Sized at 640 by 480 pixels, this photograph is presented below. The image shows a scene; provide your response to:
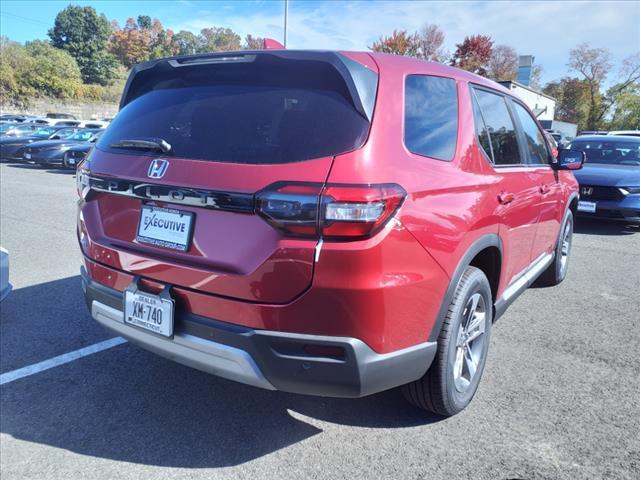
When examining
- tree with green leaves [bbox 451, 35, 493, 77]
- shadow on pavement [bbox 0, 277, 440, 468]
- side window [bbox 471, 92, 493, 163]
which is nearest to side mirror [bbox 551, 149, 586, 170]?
side window [bbox 471, 92, 493, 163]

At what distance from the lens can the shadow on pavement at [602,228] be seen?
316 inches

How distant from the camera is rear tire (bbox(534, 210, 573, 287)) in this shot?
4.84 m

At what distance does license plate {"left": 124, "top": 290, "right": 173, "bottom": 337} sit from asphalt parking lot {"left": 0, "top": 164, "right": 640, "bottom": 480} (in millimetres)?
640

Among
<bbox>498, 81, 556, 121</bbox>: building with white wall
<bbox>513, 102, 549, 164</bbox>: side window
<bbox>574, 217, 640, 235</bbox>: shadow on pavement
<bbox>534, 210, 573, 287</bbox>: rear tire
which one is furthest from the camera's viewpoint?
<bbox>498, 81, 556, 121</bbox>: building with white wall

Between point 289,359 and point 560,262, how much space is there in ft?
13.1

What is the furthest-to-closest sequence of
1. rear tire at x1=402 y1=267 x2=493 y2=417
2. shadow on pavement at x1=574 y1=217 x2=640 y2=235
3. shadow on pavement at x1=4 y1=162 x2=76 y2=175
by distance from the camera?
1. shadow on pavement at x1=4 y1=162 x2=76 y2=175
2. shadow on pavement at x1=574 y1=217 x2=640 y2=235
3. rear tire at x1=402 y1=267 x2=493 y2=417

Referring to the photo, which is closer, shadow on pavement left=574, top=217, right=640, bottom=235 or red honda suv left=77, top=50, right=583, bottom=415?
red honda suv left=77, top=50, right=583, bottom=415

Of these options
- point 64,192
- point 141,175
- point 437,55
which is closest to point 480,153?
point 141,175

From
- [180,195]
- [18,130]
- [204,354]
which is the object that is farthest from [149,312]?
[18,130]

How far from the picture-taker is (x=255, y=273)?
1981 millimetres

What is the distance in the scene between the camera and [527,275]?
3.80 meters

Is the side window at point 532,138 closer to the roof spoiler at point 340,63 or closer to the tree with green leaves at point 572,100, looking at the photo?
the roof spoiler at point 340,63

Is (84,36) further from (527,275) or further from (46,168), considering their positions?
(527,275)

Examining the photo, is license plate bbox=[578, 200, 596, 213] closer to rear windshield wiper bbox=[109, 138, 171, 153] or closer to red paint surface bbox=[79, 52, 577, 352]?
red paint surface bbox=[79, 52, 577, 352]
